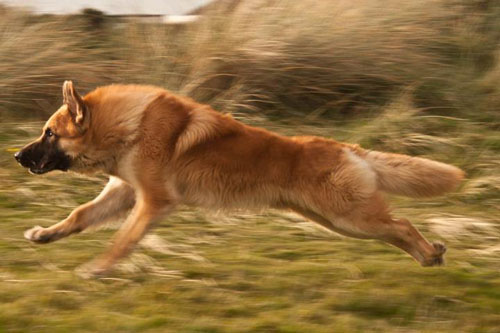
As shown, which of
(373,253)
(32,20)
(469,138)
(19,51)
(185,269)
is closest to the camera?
(185,269)

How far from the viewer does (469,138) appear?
908cm

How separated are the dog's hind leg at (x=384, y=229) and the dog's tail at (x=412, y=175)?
19 cm

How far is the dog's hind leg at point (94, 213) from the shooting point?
6004mm

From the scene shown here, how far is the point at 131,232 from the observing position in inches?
228

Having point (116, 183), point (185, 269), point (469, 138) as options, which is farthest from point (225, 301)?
point (469, 138)

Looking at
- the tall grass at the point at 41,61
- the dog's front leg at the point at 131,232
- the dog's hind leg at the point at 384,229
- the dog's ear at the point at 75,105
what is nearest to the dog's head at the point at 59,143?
the dog's ear at the point at 75,105

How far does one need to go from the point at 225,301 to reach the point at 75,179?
11.2ft

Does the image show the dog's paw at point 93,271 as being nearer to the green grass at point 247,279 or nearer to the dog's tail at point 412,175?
the green grass at point 247,279

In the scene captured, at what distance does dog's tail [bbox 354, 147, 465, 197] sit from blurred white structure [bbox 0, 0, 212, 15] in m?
5.46

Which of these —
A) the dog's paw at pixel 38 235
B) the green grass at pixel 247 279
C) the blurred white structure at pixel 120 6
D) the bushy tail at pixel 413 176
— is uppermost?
the blurred white structure at pixel 120 6

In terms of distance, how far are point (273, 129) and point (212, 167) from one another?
11.3 feet

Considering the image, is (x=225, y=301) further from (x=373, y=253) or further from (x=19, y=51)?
(x=19, y=51)

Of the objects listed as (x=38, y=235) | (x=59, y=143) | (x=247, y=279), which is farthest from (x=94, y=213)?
(x=247, y=279)

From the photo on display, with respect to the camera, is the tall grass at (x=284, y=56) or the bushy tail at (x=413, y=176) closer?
the bushy tail at (x=413, y=176)
